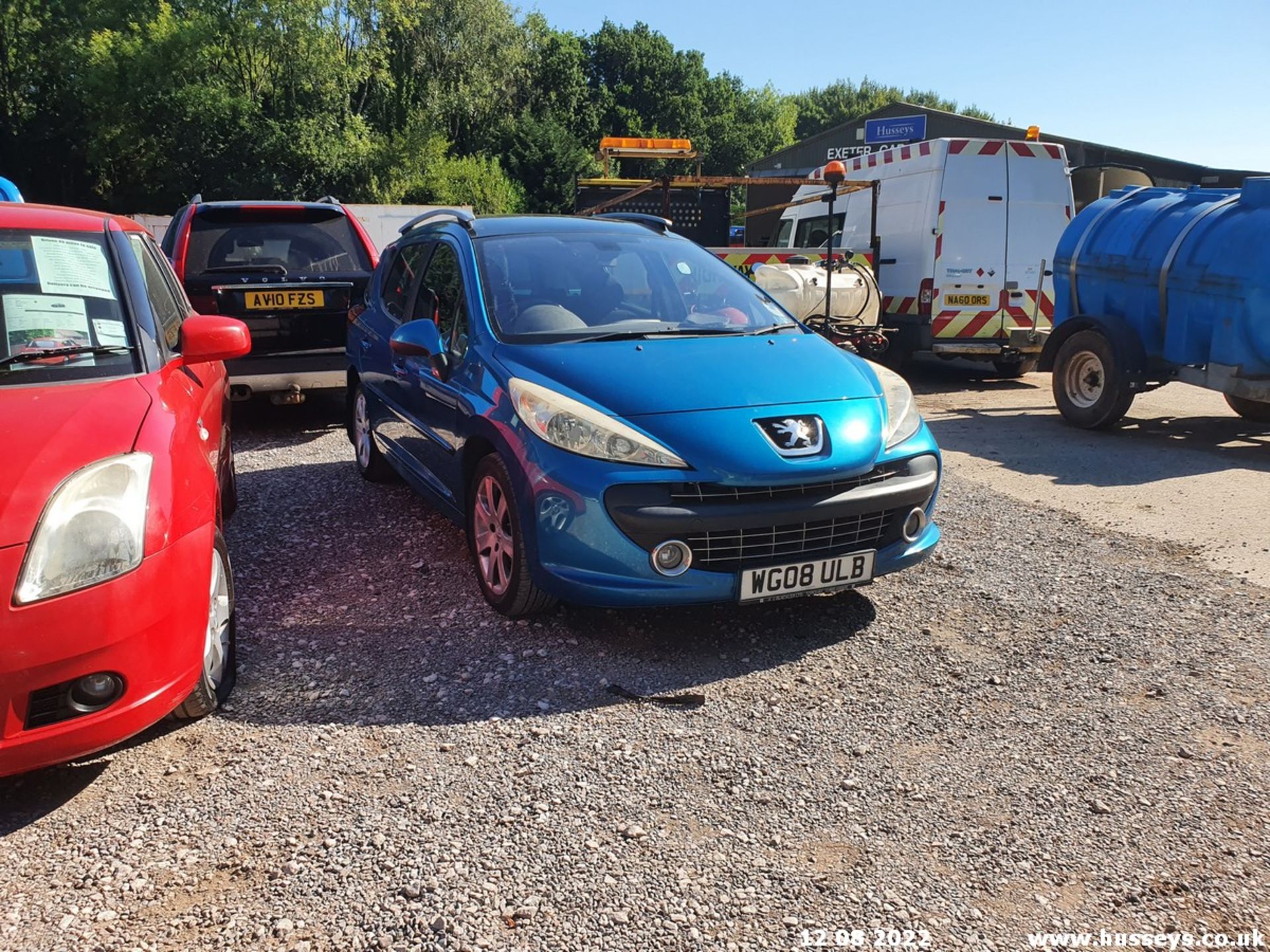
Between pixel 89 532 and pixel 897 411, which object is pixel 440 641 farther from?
pixel 897 411

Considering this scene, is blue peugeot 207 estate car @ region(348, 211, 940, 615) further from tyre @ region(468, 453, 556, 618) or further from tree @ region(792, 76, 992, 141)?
tree @ region(792, 76, 992, 141)

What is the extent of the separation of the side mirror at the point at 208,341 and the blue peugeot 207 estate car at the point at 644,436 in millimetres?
864

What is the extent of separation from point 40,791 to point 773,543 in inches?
95.3

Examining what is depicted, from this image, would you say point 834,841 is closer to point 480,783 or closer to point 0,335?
point 480,783

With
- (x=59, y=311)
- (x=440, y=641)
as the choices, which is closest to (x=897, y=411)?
(x=440, y=641)

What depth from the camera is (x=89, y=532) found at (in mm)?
2496

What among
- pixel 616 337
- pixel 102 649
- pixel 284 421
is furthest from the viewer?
pixel 284 421

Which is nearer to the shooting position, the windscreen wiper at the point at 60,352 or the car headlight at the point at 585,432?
the windscreen wiper at the point at 60,352

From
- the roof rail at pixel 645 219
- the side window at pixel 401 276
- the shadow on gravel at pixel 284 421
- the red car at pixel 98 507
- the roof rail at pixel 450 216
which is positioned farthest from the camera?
the shadow on gravel at pixel 284 421

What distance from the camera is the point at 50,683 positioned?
93.7 inches

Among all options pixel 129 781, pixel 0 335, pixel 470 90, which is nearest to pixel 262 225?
pixel 0 335

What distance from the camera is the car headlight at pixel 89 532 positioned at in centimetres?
239

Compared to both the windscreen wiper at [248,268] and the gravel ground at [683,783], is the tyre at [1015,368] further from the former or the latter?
the windscreen wiper at [248,268]
